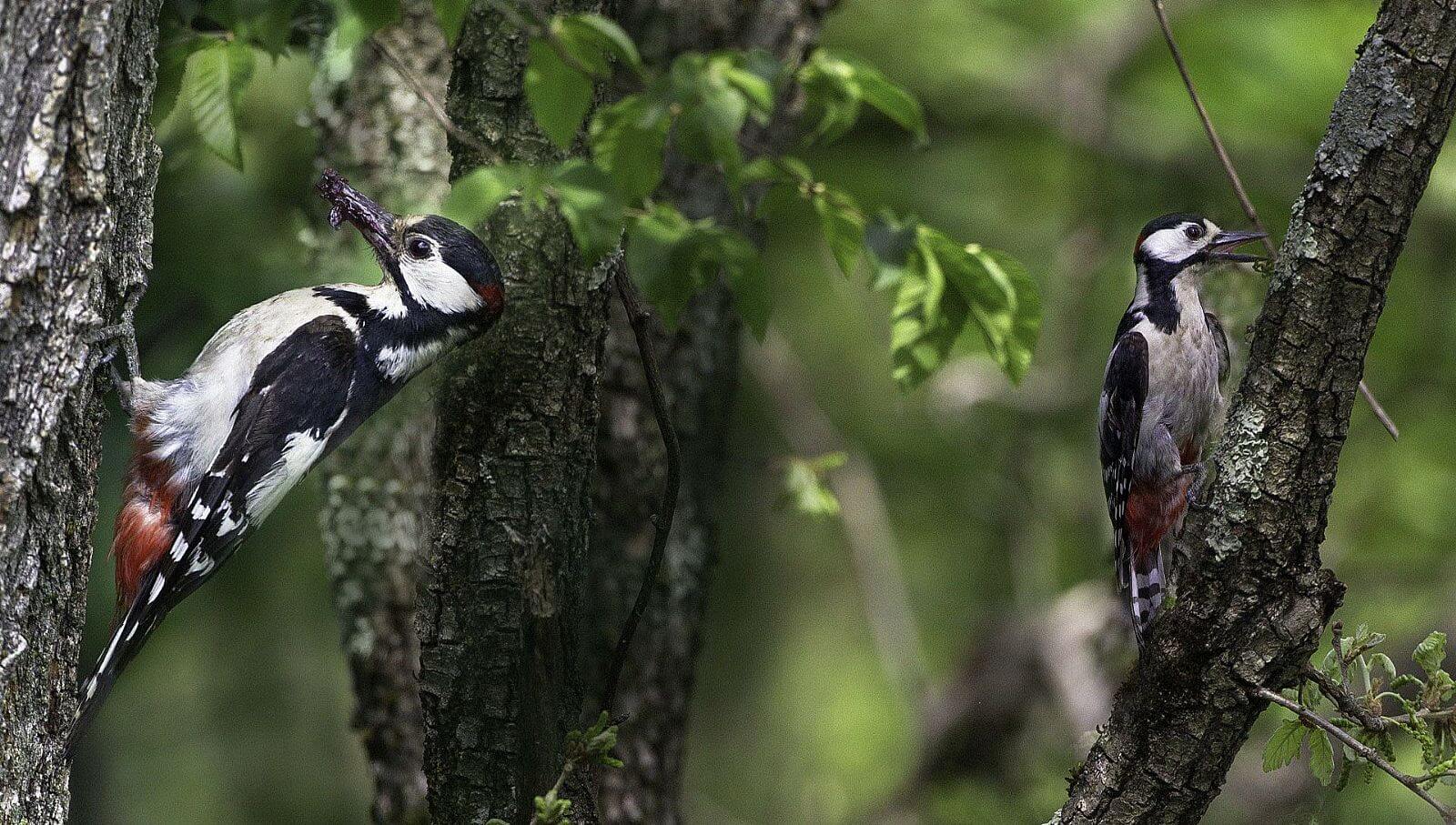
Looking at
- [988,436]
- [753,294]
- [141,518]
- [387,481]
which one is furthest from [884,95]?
[988,436]

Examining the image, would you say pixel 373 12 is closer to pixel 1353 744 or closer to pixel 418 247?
pixel 418 247

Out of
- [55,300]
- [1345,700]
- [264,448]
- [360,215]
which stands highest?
[1345,700]

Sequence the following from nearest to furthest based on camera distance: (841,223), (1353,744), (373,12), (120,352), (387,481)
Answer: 1. (373,12)
2. (1353,744)
3. (841,223)
4. (120,352)
5. (387,481)

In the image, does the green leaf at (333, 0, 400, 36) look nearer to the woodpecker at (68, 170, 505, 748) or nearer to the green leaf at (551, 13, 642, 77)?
the green leaf at (551, 13, 642, 77)

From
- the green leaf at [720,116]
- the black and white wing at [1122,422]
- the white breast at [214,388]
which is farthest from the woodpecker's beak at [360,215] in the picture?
the black and white wing at [1122,422]

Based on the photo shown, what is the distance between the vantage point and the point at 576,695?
8.57 feet

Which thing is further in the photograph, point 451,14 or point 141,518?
point 141,518

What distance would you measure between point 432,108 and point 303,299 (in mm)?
1028

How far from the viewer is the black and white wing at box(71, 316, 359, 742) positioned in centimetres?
305

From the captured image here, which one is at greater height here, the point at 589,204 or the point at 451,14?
the point at 451,14

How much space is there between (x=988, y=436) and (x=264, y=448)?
13.3 ft

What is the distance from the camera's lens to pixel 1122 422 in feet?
11.7

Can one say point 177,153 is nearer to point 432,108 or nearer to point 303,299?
point 303,299

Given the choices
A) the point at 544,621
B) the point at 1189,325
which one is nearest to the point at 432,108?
the point at 544,621
